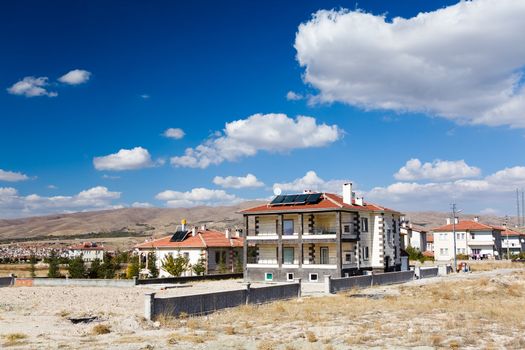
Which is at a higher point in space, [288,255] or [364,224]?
[364,224]

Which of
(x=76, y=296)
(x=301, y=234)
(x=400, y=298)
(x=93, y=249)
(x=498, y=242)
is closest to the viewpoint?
(x=400, y=298)

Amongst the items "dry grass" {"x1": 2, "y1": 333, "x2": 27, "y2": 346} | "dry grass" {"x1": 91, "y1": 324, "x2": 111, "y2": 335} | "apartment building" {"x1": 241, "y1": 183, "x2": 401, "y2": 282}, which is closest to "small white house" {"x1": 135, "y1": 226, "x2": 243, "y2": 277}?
"apartment building" {"x1": 241, "y1": 183, "x2": 401, "y2": 282}

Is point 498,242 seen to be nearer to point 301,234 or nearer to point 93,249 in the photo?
point 301,234

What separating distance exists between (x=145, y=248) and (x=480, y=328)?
5369 cm

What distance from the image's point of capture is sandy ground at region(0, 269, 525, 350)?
61.7 ft

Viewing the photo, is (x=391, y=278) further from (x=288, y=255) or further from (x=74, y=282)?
(x=74, y=282)

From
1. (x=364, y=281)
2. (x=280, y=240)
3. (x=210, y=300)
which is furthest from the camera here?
(x=280, y=240)

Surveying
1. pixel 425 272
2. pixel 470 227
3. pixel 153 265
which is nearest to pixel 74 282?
pixel 153 265

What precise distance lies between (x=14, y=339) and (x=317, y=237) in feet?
101

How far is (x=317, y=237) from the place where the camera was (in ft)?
155

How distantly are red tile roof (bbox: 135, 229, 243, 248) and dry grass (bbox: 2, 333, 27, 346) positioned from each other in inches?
1727

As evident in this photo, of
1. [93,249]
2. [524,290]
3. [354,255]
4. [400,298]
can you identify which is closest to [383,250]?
[354,255]

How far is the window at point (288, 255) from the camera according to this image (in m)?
49.8

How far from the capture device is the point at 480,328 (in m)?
21.8
